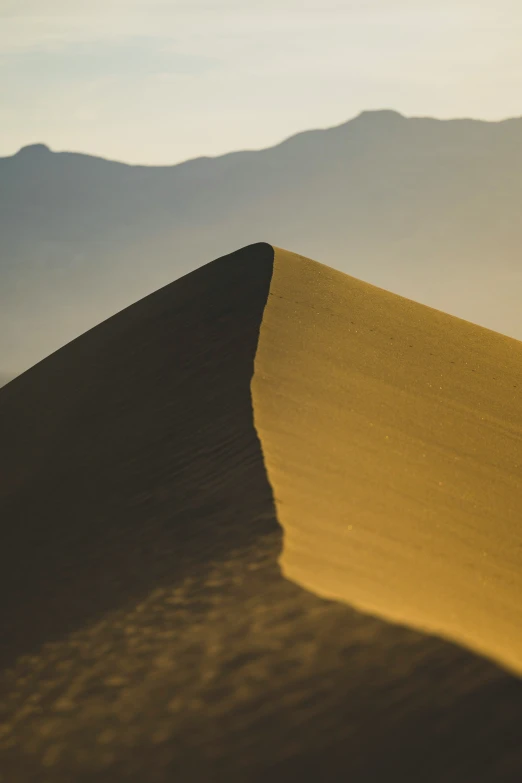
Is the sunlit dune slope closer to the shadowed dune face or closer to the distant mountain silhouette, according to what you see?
the shadowed dune face

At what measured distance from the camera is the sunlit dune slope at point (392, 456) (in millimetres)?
6660

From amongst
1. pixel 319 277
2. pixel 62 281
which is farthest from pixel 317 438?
pixel 62 281

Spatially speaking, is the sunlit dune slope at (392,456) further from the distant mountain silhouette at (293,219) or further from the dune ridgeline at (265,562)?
the distant mountain silhouette at (293,219)

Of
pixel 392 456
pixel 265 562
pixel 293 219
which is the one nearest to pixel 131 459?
pixel 392 456

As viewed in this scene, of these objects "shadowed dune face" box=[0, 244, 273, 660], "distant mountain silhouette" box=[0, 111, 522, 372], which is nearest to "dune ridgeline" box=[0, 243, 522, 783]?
"shadowed dune face" box=[0, 244, 273, 660]

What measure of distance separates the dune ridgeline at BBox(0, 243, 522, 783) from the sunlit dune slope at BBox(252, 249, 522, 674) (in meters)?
0.03

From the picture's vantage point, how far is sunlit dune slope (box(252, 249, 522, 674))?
6660mm

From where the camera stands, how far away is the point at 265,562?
6.78m

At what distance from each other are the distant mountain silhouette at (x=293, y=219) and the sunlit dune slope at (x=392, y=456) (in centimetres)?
16323

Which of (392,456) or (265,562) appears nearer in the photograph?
(265,562)

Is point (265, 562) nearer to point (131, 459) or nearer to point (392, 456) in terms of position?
point (392, 456)

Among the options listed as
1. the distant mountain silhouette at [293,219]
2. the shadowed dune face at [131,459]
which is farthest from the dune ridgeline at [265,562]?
the distant mountain silhouette at [293,219]

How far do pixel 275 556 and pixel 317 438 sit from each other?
2.65 meters

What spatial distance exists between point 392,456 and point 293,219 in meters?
187
